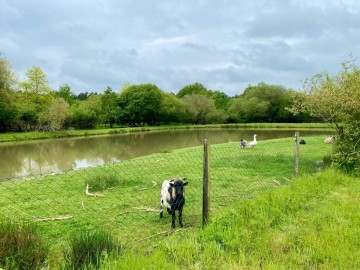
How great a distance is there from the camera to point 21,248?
4895 mm

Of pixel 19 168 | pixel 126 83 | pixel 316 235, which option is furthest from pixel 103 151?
pixel 126 83

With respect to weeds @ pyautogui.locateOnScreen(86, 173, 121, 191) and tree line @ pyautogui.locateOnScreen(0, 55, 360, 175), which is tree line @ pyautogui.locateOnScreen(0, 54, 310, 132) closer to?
tree line @ pyautogui.locateOnScreen(0, 55, 360, 175)

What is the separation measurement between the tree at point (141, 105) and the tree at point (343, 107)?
66538 millimetres

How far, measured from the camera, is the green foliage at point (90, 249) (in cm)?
483

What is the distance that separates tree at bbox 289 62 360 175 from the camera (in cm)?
1228

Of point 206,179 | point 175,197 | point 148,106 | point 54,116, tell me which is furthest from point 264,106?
point 206,179

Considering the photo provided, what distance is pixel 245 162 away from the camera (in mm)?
17766

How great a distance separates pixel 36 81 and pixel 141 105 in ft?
82.9

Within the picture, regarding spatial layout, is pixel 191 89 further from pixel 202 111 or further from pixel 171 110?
pixel 171 110

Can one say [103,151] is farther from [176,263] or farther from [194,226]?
[176,263]

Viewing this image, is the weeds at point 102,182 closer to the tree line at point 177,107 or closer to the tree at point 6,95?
the tree line at point 177,107

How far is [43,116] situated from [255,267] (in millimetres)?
52889

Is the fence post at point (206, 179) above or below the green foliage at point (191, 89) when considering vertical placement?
below

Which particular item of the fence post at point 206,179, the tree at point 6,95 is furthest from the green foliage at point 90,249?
the tree at point 6,95
